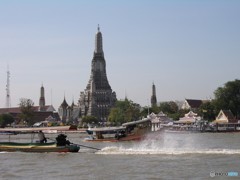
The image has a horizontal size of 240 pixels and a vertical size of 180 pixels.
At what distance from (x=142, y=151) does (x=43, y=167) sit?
737 cm

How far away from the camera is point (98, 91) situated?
16225 centimetres

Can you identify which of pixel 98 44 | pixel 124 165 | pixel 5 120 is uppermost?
pixel 98 44

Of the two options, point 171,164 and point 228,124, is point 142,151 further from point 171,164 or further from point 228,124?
point 228,124

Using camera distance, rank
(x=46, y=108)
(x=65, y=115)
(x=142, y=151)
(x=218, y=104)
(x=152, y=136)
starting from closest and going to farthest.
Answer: (x=142, y=151) < (x=152, y=136) < (x=218, y=104) < (x=65, y=115) < (x=46, y=108)

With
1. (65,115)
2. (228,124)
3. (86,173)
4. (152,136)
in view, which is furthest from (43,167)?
(65,115)

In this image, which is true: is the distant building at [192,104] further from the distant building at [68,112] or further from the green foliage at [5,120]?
the green foliage at [5,120]

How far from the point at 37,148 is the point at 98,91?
126897mm

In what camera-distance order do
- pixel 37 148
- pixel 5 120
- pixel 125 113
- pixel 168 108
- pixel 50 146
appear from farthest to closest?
pixel 5 120, pixel 168 108, pixel 125 113, pixel 37 148, pixel 50 146

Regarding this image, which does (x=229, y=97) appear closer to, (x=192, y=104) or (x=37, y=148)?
(x=192, y=104)

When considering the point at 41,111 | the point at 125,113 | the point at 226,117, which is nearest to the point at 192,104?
the point at 125,113

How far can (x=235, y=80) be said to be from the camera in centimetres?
10544

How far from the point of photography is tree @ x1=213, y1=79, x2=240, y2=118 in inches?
4104

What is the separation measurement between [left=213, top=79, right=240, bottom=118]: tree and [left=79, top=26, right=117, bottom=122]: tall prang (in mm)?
58781

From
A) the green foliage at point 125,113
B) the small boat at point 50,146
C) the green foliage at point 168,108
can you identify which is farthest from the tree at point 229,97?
the small boat at point 50,146
